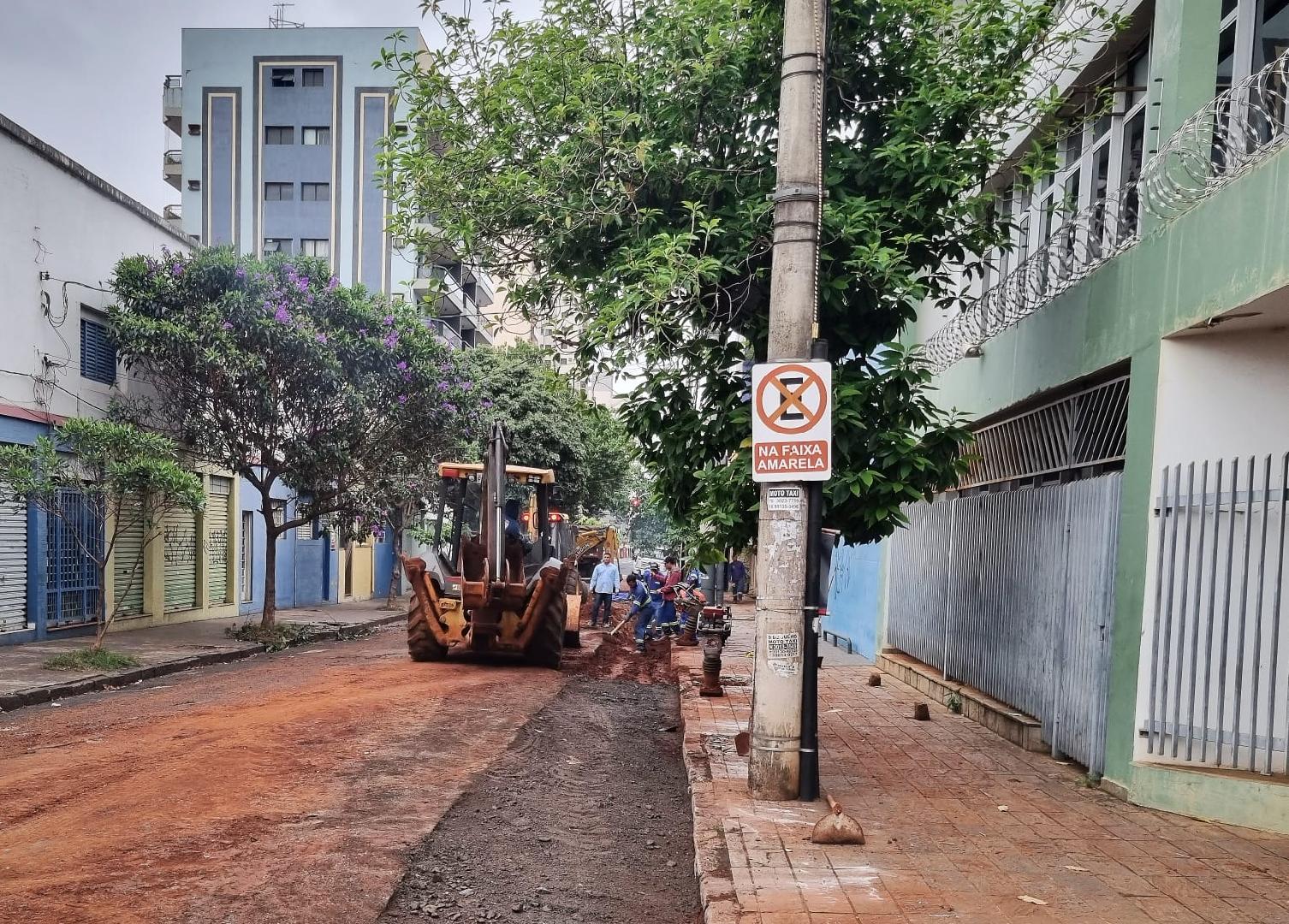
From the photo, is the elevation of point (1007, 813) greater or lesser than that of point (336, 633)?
greater

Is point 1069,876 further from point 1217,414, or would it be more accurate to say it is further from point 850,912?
point 1217,414

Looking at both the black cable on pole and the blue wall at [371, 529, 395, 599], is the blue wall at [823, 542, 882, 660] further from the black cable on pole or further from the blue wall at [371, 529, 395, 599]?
the blue wall at [371, 529, 395, 599]

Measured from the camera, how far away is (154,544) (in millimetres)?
20703

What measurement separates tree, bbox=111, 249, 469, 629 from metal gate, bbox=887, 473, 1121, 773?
33.1 ft

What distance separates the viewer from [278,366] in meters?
17.7

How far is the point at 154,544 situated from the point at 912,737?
1613 cm

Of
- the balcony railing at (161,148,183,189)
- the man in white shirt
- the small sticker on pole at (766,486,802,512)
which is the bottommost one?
the man in white shirt

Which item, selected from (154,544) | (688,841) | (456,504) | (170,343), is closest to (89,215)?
(170,343)

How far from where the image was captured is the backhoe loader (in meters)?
14.2

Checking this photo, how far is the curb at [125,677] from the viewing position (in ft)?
37.0

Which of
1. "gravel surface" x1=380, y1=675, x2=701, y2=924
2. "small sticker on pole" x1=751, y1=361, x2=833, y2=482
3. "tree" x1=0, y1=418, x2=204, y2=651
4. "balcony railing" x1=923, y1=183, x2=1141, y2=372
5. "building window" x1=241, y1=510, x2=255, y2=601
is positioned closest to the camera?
"gravel surface" x1=380, y1=675, x2=701, y2=924

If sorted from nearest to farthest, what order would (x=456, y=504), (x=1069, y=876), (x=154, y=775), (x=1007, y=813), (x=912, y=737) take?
(x=1069, y=876) < (x=1007, y=813) < (x=154, y=775) < (x=912, y=737) < (x=456, y=504)

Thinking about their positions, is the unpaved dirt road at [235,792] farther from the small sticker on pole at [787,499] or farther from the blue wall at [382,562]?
the blue wall at [382,562]

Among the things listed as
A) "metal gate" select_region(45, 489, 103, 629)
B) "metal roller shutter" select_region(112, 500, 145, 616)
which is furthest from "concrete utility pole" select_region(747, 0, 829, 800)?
"metal roller shutter" select_region(112, 500, 145, 616)
